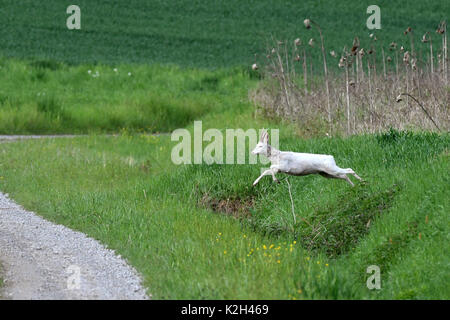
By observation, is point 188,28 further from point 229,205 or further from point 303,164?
point 303,164

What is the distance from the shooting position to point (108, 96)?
26703mm

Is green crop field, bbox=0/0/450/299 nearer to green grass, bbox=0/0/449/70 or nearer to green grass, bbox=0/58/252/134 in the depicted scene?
green grass, bbox=0/58/252/134

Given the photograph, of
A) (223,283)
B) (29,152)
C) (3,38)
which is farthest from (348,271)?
(3,38)

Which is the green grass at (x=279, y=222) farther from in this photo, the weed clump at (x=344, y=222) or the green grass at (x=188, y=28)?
the green grass at (x=188, y=28)

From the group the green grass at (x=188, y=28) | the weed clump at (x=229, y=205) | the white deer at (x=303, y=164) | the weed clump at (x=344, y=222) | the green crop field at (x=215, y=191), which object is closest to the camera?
the green crop field at (x=215, y=191)

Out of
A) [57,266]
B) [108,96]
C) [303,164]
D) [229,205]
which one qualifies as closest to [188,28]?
[108,96]

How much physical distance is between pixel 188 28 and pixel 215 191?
96.5ft

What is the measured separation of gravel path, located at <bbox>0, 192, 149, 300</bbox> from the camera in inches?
301

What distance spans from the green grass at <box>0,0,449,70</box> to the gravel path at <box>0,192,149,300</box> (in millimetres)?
22209

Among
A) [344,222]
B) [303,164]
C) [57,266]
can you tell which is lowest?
[57,266]

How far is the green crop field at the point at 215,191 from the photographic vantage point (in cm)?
791

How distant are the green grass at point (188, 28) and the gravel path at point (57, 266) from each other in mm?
22209

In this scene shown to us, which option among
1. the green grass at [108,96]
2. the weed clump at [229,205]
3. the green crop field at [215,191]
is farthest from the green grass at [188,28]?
the weed clump at [229,205]

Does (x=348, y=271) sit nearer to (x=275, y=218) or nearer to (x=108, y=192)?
(x=275, y=218)
